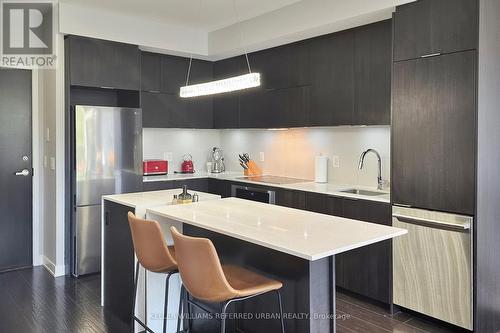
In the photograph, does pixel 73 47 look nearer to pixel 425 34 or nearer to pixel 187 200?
pixel 187 200

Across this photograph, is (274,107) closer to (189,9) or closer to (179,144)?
(189,9)

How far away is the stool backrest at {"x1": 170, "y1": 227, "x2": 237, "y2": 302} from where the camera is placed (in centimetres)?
199

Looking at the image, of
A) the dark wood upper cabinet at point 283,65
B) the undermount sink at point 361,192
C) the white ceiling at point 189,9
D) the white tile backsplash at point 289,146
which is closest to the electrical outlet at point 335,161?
the white tile backsplash at point 289,146

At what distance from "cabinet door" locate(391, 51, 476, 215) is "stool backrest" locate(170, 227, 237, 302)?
1.75m

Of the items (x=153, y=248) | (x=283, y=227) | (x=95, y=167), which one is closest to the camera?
(x=283, y=227)

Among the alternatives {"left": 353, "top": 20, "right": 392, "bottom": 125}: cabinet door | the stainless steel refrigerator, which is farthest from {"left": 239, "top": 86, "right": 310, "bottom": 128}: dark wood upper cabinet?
the stainless steel refrigerator

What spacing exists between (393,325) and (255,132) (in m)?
2.95

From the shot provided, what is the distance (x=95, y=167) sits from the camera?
423cm

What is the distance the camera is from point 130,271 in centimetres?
303

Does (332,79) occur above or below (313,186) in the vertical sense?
above

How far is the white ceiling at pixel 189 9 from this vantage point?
4031mm

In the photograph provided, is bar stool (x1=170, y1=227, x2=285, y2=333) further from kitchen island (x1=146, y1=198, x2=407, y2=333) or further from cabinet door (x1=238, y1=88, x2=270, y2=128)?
cabinet door (x1=238, y1=88, x2=270, y2=128)

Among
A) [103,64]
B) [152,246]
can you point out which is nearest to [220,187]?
[103,64]

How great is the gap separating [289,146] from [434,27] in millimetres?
2265
